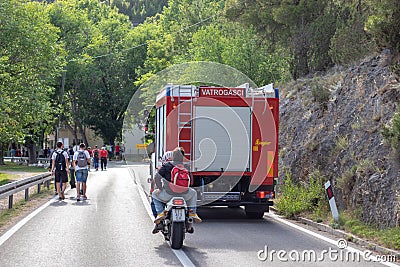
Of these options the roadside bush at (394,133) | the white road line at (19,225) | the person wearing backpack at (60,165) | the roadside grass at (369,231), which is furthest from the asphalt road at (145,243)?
the person wearing backpack at (60,165)

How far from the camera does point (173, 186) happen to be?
11562 millimetres

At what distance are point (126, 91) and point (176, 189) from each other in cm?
6011

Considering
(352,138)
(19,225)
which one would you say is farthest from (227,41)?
(19,225)

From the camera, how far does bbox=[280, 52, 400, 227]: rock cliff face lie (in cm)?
1339

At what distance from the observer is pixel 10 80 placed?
109 feet

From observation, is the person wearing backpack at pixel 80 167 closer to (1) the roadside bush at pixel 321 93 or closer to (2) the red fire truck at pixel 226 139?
(2) the red fire truck at pixel 226 139

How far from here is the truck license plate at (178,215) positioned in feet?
36.5

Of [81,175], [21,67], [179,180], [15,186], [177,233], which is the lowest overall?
[177,233]

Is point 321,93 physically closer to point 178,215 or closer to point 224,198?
point 224,198

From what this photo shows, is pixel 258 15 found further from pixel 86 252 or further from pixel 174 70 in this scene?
pixel 86 252

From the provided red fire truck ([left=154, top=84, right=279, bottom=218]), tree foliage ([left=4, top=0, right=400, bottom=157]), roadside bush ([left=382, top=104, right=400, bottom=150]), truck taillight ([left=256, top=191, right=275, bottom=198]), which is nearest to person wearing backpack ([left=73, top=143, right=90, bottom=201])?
red fire truck ([left=154, top=84, right=279, bottom=218])

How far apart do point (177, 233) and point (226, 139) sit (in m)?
4.76

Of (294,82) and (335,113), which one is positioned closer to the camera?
(335,113)

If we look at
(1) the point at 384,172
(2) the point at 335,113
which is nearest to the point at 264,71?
(2) the point at 335,113
